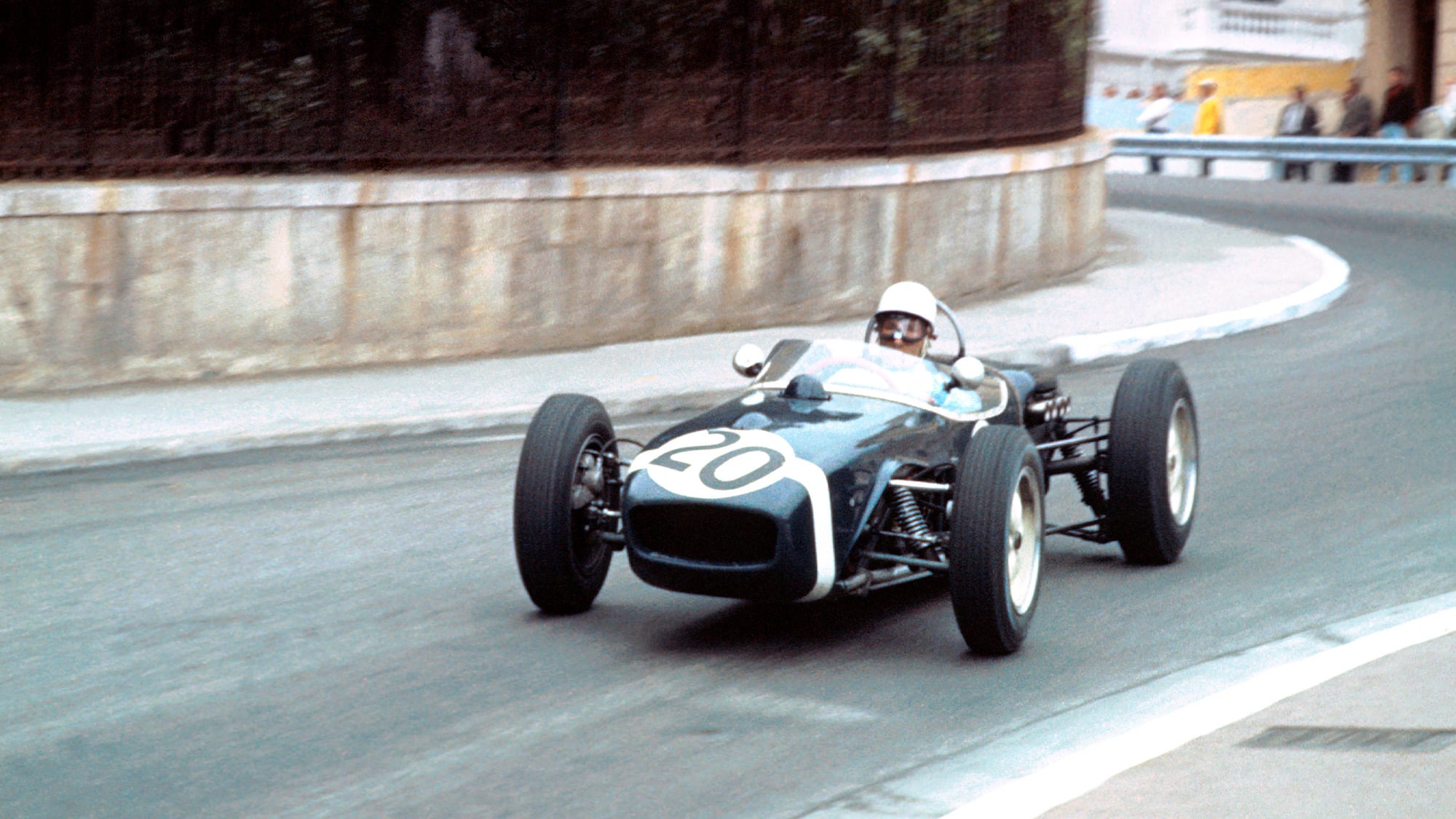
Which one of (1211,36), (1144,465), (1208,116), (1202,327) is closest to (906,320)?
(1144,465)

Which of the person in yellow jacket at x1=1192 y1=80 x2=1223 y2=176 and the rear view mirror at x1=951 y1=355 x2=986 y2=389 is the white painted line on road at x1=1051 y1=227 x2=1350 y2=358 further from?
the person in yellow jacket at x1=1192 y1=80 x2=1223 y2=176

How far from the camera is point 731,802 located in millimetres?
4828

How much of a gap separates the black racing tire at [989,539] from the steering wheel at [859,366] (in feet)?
2.33

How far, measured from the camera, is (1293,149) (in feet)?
92.4

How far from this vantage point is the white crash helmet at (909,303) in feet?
24.9

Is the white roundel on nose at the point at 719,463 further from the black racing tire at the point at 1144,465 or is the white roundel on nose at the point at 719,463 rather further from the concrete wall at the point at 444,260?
the concrete wall at the point at 444,260

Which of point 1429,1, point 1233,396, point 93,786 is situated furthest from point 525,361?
point 1429,1

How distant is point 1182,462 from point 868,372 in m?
1.79

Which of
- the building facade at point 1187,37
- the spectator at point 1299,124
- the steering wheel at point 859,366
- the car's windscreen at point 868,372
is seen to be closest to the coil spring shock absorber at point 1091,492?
the car's windscreen at point 868,372

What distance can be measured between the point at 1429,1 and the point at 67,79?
26.2 meters

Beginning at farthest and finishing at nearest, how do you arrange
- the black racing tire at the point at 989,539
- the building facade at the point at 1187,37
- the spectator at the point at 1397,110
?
the building facade at the point at 1187,37 < the spectator at the point at 1397,110 < the black racing tire at the point at 989,539

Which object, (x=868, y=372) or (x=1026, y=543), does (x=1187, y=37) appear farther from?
(x=1026, y=543)

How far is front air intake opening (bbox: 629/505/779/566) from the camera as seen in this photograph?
19.5 feet

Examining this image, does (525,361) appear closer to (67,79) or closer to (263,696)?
(67,79)
